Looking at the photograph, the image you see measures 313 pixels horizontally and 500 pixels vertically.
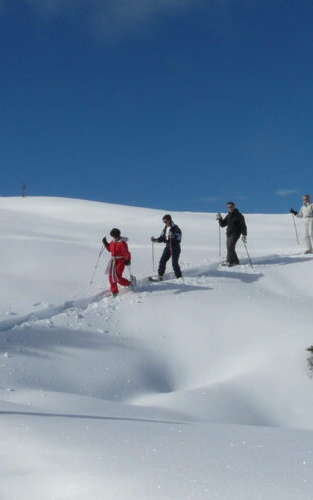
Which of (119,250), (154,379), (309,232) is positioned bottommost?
(154,379)

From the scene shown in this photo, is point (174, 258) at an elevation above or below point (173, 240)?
below

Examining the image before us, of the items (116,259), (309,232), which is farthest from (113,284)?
(309,232)

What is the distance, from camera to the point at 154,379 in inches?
336

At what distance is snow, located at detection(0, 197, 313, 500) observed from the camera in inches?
142

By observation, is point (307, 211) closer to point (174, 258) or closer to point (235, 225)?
point (235, 225)

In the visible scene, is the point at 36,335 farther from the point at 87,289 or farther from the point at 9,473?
the point at 9,473

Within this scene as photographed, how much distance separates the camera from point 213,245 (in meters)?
22.0

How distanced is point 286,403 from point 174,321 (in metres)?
3.44

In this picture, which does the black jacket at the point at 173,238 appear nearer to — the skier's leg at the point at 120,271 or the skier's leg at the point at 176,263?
the skier's leg at the point at 176,263

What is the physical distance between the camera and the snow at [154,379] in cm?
362

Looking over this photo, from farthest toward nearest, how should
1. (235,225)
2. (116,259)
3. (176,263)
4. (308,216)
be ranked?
(308,216) < (235,225) < (176,263) < (116,259)

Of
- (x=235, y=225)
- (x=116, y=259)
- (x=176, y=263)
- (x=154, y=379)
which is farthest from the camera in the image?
(x=235, y=225)

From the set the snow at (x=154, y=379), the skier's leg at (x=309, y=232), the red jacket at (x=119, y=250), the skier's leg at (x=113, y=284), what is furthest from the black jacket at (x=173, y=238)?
the skier's leg at (x=309, y=232)

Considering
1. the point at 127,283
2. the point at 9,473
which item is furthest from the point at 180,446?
the point at 127,283
